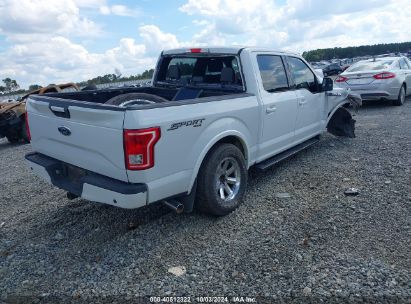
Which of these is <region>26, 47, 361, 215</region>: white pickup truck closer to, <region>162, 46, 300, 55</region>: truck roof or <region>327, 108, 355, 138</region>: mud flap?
<region>162, 46, 300, 55</region>: truck roof

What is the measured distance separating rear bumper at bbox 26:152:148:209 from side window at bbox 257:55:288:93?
236cm

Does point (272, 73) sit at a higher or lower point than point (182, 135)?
higher

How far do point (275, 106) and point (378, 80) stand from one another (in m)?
7.16

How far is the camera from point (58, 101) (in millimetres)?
3578

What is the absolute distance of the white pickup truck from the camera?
3103mm

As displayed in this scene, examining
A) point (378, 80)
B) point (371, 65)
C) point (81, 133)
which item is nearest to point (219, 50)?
point (81, 133)

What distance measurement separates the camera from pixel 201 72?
517cm

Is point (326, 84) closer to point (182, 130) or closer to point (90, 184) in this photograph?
point (182, 130)

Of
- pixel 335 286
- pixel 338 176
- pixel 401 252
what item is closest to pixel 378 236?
pixel 401 252

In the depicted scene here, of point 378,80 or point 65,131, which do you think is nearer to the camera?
point 65,131

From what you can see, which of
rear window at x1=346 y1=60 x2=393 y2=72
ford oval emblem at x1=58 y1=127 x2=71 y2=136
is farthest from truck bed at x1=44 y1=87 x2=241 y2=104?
rear window at x1=346 y1=60 x2=393 y2=72

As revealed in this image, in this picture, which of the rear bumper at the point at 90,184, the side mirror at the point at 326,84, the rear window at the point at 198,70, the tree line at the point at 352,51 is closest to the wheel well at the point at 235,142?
the rear window at the point at 198,70

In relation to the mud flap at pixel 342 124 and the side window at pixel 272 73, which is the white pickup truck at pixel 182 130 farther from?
the mud flap at pixel 342 124

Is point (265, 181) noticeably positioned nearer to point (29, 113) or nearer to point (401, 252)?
point (401, 252)
